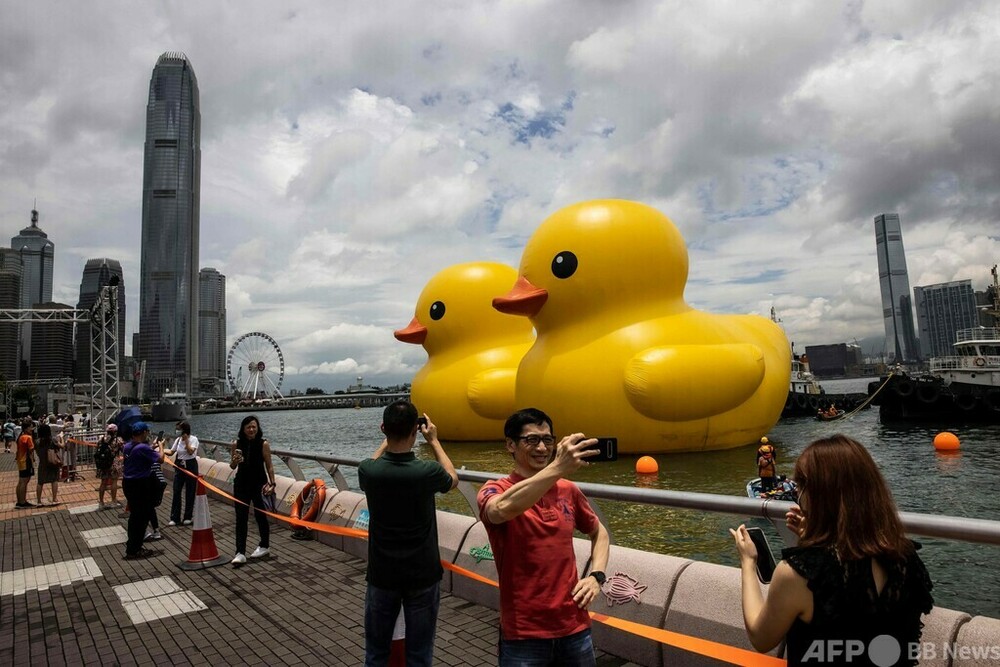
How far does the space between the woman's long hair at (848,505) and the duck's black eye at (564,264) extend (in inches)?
538

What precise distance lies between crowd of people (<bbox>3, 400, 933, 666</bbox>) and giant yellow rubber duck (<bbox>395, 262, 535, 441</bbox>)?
50.0 feet

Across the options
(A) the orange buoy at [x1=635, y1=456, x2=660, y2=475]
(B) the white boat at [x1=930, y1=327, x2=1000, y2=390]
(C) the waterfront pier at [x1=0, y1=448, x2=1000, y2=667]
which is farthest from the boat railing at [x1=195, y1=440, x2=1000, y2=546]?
(B) the white boat at [x1=930, y1=327, x2=1000, y2=390]

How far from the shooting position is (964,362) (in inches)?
1296

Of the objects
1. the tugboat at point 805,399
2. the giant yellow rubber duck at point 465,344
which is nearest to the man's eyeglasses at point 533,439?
the giant yellow rubber duck at point 465,344

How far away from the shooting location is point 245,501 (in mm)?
6680

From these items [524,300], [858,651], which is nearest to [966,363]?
[524,300]

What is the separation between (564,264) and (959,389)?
83.3 ft

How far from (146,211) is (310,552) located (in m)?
180

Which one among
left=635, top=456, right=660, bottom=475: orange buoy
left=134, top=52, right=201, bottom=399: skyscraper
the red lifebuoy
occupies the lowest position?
left=635, top=456, right=660, bottom=475: orange buoy

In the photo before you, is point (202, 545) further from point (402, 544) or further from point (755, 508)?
point (755, 508)

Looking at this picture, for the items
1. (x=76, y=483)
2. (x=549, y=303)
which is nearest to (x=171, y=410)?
(x=76, y=483)

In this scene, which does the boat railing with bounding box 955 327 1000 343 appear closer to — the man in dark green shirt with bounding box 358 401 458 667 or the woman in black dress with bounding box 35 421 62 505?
the man in dark green shirt with bounding box 358 401 458 667

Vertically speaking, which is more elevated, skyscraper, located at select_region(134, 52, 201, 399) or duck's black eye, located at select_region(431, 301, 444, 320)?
skyscraper, located at select_region(134, 52, 201, 399)

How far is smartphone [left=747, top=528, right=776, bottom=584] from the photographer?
2027 millimetres
